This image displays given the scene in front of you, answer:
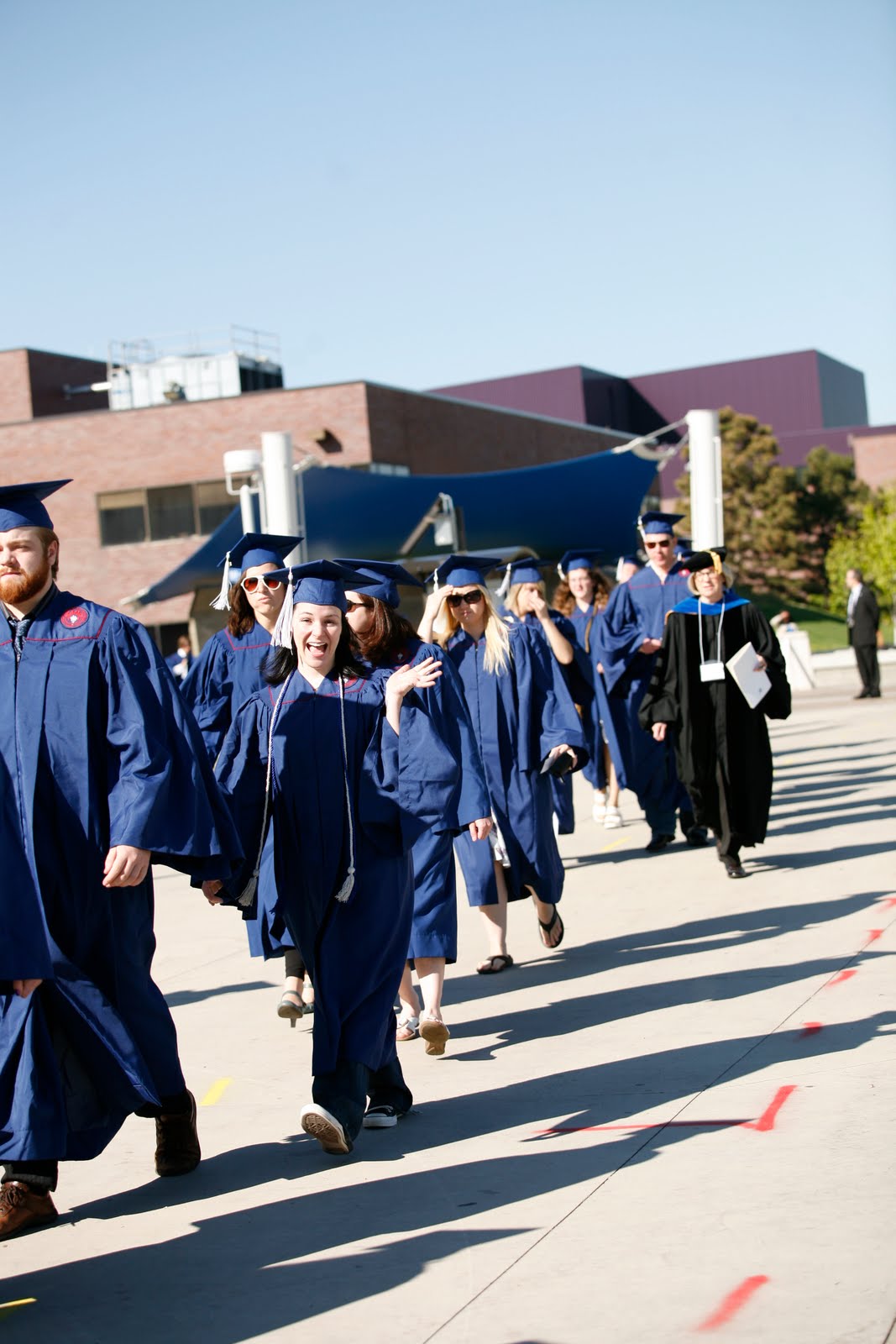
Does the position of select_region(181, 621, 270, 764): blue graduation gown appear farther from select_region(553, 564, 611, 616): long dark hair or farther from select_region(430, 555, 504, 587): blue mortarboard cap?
select_region(553, 564, 611, 616): long dark hair

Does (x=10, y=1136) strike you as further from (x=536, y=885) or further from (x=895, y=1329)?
(x=536, y=885)

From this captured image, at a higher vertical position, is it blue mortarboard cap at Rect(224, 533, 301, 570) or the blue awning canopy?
the blue awning canopy

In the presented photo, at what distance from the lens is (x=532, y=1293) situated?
11.3 feet

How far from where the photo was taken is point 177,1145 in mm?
4602

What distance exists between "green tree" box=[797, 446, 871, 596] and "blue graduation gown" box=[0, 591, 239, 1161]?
54.7 meters

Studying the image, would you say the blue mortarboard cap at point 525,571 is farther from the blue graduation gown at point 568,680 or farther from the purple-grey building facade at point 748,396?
the purple-grey building facade at point 748,396

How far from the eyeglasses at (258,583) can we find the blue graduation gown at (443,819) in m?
1.44

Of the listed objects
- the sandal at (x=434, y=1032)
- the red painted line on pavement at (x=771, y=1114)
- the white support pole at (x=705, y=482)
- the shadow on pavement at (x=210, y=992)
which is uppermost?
the white support pole at (x=705, y=482)

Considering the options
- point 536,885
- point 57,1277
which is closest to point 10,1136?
point 57,1277

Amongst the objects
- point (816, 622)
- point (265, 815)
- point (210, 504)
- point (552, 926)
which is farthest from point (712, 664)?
point (816, 622)

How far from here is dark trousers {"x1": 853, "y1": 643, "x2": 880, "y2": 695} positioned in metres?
23.1

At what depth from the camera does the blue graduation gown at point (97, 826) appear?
13.5 ft

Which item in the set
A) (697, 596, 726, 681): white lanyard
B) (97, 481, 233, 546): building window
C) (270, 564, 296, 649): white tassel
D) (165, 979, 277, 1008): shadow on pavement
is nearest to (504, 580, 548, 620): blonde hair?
(697, 596, 726, 681): white lanyard

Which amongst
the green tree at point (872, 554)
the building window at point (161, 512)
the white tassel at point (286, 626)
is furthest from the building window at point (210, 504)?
the white tassel at point (286, 626)
